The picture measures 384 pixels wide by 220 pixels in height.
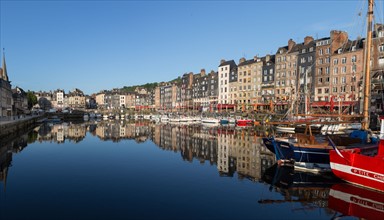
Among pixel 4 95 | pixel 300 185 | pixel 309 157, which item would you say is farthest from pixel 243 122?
pixel 4 95

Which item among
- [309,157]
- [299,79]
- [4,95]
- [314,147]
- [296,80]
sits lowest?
[309,157]

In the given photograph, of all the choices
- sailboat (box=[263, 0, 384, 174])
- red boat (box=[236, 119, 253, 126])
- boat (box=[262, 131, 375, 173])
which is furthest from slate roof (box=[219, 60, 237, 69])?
boat (box=[262, 131, 375, 173])

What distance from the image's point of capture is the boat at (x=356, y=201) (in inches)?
539

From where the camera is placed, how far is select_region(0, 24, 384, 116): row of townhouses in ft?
198

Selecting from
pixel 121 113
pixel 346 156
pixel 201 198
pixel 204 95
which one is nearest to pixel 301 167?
pixel 346 156

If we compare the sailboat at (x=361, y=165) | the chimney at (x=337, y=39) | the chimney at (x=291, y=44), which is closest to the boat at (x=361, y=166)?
the sailboat at (x=361, y=165)

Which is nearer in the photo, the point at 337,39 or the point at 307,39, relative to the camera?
the point at 337,39

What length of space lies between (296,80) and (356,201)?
70.3m

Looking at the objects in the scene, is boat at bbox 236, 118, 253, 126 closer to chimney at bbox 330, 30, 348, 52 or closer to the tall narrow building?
chimney at bbox 330, 30, 348, 52

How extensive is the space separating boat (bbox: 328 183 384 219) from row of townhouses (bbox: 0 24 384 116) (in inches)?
1020

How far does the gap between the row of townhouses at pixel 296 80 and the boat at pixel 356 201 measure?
25900 mm

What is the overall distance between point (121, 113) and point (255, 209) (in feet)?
489

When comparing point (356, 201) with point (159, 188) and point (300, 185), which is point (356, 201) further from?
point (159, 188)

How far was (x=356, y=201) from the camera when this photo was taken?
15078 millimetres
